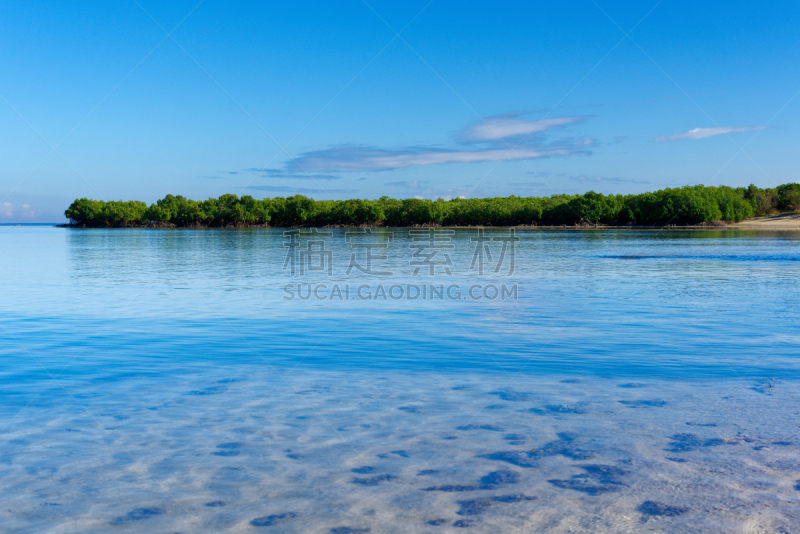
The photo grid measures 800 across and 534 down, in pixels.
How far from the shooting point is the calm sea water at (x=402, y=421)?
4.67 m

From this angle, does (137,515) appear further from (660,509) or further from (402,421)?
(660,509)

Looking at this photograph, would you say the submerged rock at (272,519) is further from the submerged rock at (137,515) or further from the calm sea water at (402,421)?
the submerged rock at (137,515)

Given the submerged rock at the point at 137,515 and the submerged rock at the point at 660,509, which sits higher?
the submerged rock at the point at 660,509

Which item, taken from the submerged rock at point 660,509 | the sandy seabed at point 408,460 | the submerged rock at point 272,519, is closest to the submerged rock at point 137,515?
the sandy seabed at point 408,460

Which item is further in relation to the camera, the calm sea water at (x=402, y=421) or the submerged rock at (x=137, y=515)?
the calm sea water at (x=402, y=421)

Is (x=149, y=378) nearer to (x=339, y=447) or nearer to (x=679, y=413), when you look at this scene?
(x=339, y=447)

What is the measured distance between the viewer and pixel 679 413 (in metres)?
7.06

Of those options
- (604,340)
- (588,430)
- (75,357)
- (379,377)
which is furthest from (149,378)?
(604,340)

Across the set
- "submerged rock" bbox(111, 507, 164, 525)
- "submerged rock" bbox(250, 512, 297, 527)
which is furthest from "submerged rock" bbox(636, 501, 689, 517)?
"submerged rock" bbox(111, 507, 164, 525)

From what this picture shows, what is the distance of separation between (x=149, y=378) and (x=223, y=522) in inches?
217

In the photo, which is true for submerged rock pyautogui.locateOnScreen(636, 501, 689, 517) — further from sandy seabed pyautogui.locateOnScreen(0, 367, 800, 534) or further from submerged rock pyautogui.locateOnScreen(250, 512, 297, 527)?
submerged rock pyautogui.locateOnScreen(250, 512, 297, 527)

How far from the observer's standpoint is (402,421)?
22.6ft

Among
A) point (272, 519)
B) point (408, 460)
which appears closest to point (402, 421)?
point (408, 460)

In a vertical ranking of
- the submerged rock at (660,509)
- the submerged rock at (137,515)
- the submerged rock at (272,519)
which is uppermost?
the submerged rock at (660,509)
